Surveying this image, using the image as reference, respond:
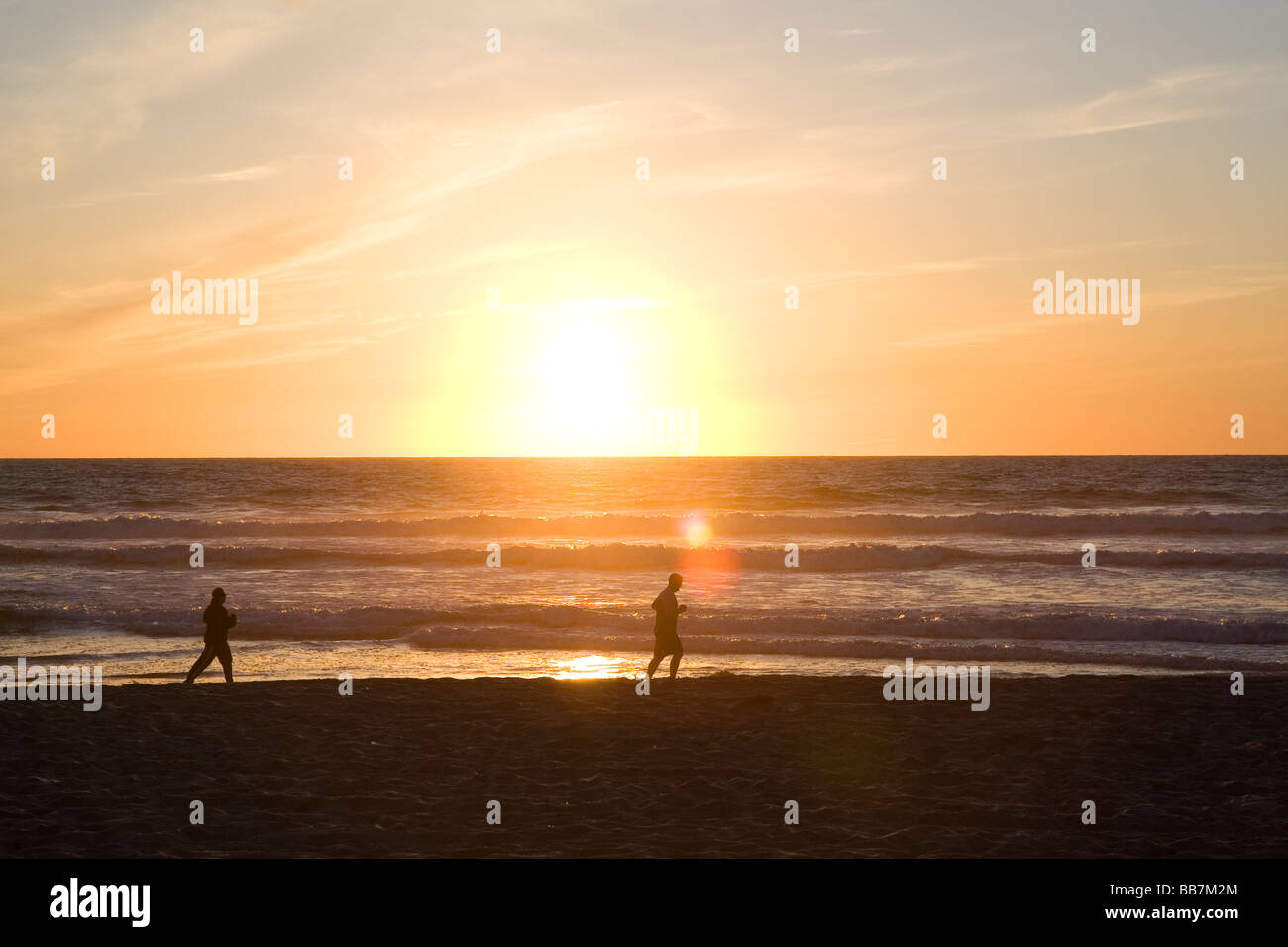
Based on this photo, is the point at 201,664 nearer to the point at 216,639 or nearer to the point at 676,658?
the point at 216,639

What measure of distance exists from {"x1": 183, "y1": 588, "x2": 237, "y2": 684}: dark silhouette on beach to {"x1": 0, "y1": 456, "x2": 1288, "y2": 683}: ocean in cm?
185

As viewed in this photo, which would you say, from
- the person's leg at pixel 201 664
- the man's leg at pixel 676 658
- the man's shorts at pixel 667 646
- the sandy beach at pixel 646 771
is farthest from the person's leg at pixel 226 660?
the man's leg at pixel 676 658

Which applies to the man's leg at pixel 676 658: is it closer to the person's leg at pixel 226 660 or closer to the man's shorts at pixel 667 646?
the man's shorts at pixel 667 646

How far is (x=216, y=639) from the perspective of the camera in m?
17.4

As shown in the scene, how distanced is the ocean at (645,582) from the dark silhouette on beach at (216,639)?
185cm

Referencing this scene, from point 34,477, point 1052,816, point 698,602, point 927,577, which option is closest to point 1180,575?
point 927,577

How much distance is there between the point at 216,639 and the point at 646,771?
29.8 ft


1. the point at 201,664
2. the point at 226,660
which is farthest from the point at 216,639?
the point at 201,664

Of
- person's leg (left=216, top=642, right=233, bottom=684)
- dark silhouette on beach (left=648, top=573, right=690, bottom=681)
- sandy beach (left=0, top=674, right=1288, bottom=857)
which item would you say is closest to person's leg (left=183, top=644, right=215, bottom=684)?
person's leg (left=216, top=642, right=233, bottom=684)

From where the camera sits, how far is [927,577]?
121ft

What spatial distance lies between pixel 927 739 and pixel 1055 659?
9.71 metres

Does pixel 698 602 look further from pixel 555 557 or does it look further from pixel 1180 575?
pixel 1180 575

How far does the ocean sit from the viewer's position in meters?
22.5

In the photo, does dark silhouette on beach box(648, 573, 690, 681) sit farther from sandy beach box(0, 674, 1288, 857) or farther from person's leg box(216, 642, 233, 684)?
person's leg box(216, 642, 233, 684)
